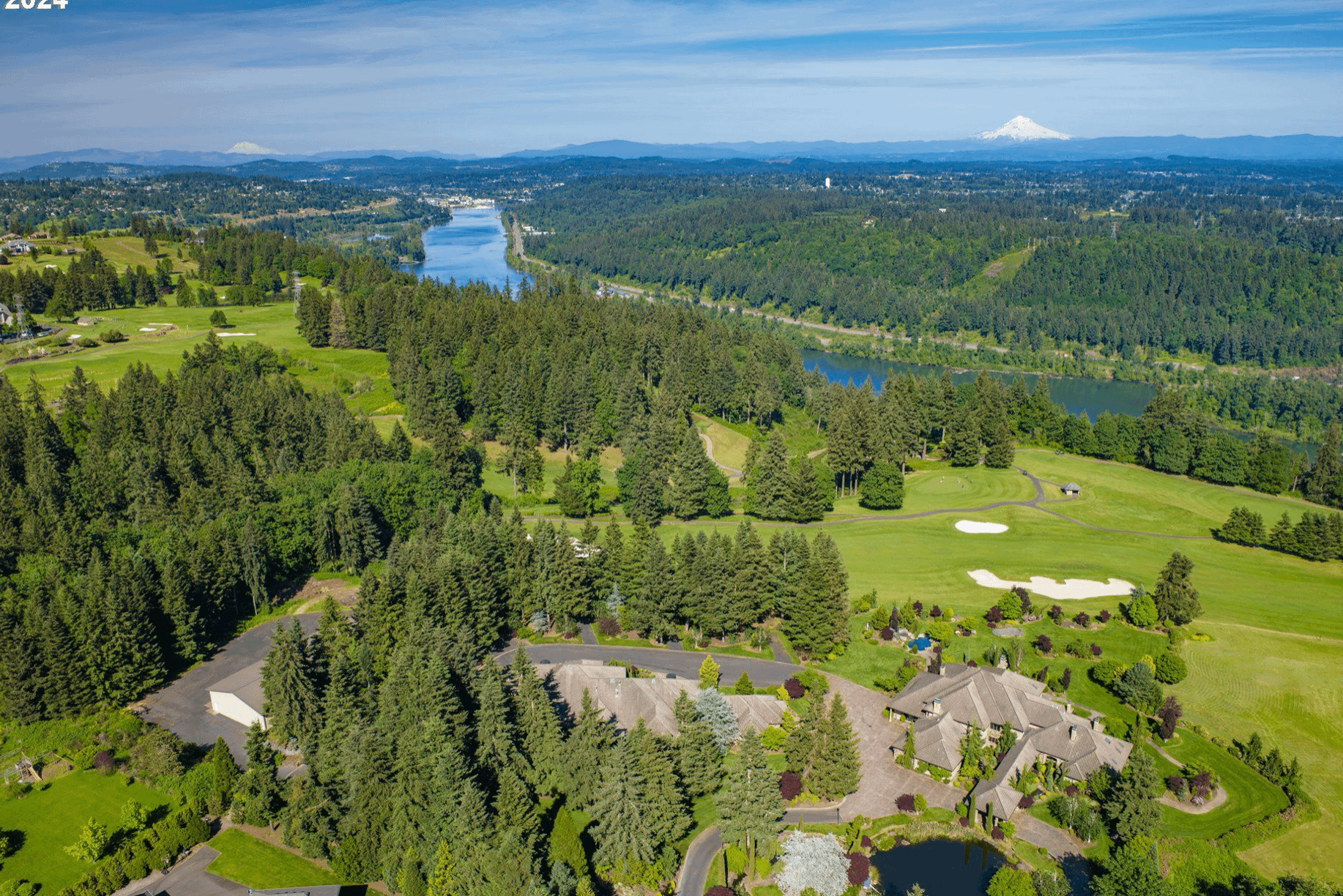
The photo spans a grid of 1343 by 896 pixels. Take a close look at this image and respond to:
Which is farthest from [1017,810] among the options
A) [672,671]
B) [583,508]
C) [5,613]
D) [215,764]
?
[5,613]

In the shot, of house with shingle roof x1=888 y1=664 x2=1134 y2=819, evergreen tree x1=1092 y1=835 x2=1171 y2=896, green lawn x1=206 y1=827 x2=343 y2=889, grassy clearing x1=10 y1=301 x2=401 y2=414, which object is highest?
grassy clearing x1=10 y1=301 x2=401 y2=414

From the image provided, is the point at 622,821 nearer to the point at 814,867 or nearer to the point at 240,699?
the point at 814,867

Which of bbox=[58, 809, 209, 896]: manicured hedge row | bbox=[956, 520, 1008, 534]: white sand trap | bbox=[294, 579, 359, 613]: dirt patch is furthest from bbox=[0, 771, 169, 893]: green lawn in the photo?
bbox=[956, 520, 1008, 534]: white sand trap

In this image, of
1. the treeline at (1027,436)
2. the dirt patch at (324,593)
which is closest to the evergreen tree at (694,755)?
the dirt patch at (324,593)

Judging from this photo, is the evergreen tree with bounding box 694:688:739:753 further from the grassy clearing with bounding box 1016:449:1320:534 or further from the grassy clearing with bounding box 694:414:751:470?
the grassy clearing with bounding box 1016:449:1320:534

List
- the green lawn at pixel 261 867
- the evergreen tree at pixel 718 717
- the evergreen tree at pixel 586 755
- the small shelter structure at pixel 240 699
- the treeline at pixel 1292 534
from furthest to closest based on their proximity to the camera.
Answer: the treeline at pixel 1292 534 → the small shelter structure at pixel 240 699 → the evergreen tree at pixel 718 717 → the evergreen tree at pixel 586 755 → the green lawn at pixel 261 867

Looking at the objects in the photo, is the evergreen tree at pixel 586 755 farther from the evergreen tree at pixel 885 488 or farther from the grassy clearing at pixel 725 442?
the grassy clearing at pixel 725 442
